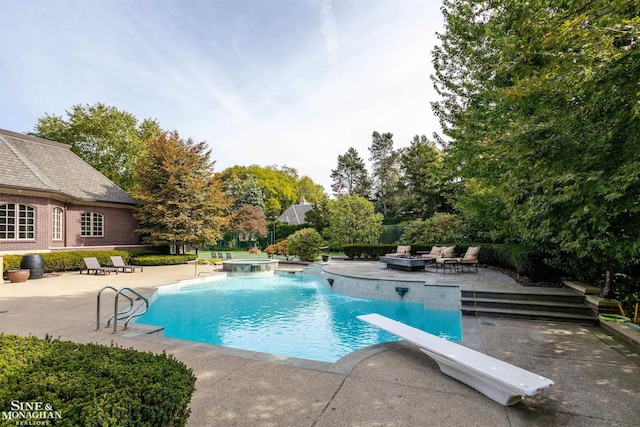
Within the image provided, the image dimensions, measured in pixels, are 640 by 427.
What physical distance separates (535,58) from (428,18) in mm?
5891

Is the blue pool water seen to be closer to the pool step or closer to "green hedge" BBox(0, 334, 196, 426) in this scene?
the pool step

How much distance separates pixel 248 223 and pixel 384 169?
22.6 meters

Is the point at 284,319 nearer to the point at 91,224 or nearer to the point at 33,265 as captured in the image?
the point at 33,265

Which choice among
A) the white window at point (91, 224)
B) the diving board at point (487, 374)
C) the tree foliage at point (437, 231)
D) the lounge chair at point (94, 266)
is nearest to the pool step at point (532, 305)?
the diving board at point (487, 374)

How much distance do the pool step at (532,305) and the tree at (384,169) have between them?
1325 inches

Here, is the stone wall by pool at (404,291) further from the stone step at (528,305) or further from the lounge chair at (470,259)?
the lounge chair at (470,259)

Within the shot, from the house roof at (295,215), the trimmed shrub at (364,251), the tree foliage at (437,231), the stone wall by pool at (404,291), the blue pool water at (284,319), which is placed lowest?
the blue pool water at (284,319)

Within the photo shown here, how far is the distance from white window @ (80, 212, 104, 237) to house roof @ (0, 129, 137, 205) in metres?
1.09

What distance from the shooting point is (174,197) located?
62.4 ft

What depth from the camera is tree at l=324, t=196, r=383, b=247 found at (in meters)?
22.5

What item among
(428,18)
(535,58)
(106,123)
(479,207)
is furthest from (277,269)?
(106,123)

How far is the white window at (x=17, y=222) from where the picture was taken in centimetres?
1388

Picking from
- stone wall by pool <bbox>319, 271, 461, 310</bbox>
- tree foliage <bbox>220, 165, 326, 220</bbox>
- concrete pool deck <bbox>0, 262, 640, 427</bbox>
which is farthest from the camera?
tree foliage <bbox>220, 165, 326, 220</bbox>

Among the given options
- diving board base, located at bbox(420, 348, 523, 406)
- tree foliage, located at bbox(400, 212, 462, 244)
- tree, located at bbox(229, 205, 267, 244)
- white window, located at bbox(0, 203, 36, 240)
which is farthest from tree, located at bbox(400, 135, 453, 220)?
white window, located at bbox(0, 203, 36, 240)
